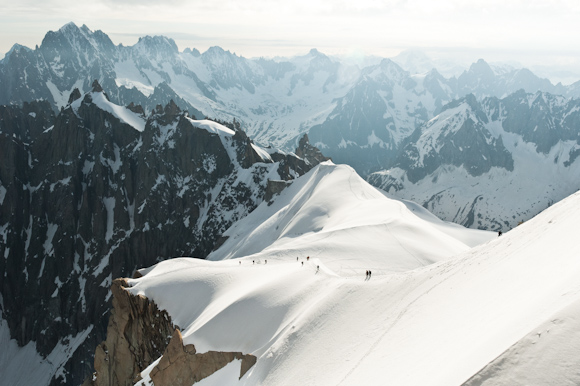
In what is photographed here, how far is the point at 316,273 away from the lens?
1773 inches

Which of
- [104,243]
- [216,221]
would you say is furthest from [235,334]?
[104,243]

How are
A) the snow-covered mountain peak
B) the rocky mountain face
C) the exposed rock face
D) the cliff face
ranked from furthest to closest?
the rocky mountain face → the snow-covered mountain peak → the cliff face → the exposed rock face

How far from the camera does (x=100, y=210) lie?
187 m

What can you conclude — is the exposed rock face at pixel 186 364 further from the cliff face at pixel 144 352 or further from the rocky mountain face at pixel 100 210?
the rocky mountain face at pixel 100 210

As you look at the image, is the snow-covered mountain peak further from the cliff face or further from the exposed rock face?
the exposed rock face

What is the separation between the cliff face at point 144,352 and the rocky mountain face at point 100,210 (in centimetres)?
10085

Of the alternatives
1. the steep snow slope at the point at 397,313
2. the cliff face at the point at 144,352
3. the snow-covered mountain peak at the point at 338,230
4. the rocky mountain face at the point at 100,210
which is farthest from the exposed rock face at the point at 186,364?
the rocky mountain face at the point at 100,210

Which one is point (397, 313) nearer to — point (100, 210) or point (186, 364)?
point (186, 364)

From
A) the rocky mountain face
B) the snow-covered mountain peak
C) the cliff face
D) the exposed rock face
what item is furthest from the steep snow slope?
the rocky mountain face

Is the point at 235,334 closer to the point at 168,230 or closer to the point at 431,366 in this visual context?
the point at 431,366

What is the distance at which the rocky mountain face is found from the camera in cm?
16500

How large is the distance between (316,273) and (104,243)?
16167 cm

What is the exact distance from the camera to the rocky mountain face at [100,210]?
165000 mm

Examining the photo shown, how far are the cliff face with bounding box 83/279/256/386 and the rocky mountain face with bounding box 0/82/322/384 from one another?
331 feet
